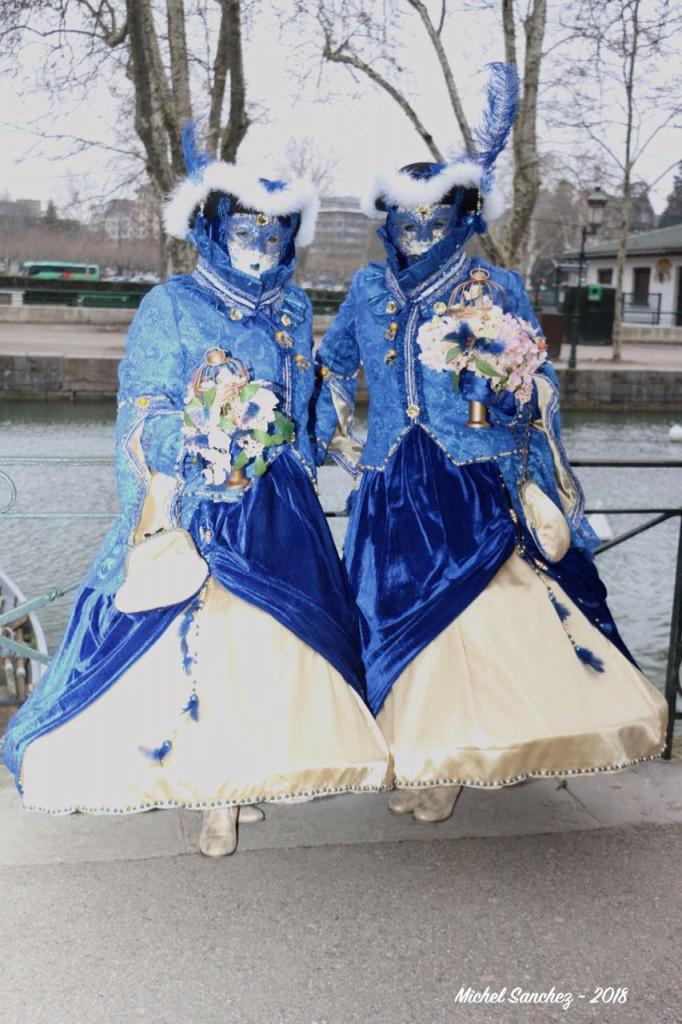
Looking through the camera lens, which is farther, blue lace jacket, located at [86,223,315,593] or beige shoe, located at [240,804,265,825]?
beige shoe, located at [240,804,265,825]

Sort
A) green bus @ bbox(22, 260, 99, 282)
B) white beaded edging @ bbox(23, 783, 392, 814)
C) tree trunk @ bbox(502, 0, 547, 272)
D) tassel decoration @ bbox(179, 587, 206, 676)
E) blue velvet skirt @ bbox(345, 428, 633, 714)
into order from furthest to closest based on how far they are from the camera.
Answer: green bus @ bbox(22, 260, 99, 282) < tree trunk @ bbox(502, 0, 547, 272) < blue velvet skirt @ bbox(345, 428, 633, 714) < tassel decoration @ bbox(179, 587, 206, 676) < white beaded edging @ bbox(23, 783, 392, 814)

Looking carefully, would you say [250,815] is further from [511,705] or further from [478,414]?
[478,414]

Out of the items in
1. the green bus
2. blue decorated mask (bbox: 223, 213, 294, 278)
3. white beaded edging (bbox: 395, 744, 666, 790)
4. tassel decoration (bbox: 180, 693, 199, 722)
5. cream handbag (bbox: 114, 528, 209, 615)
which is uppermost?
the green bus

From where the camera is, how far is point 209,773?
8.90 ft

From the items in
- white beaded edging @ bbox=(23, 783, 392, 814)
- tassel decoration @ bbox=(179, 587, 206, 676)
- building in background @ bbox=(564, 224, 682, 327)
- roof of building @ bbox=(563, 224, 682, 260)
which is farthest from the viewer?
roof of building @ bbox=(563, 224, 682, 260)

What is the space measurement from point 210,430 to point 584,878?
154 centimetres

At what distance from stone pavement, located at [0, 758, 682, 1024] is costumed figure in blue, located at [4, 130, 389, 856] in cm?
24

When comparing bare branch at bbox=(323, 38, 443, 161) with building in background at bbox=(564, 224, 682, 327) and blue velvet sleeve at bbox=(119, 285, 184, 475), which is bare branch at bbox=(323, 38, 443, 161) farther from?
building in background at bbox=(564, 224, 682, 327)

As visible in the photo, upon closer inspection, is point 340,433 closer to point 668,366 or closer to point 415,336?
point 415,336

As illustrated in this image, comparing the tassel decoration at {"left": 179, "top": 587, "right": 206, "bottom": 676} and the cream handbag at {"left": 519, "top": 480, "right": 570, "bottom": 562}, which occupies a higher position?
the cream handbag at {"left": 519, "top": 480, "right": 570, "bottom": 562}

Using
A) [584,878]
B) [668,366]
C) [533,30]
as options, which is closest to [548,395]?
[584,878]

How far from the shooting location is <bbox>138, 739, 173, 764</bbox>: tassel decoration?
8.98 feet

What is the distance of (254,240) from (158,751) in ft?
4.76

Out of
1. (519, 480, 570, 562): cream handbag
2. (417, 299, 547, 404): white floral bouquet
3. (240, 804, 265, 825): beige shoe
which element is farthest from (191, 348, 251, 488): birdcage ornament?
(240, 804, 265, 825): beige shoe
